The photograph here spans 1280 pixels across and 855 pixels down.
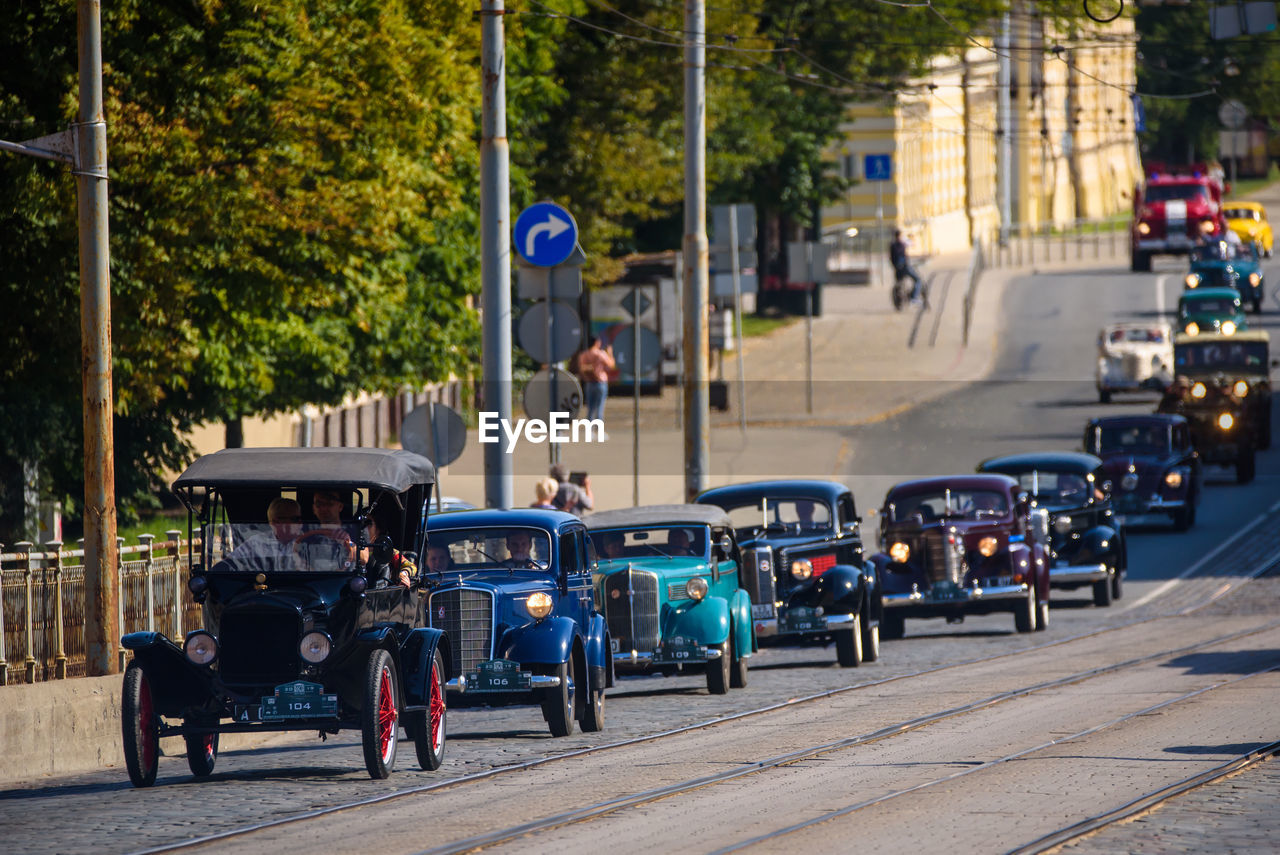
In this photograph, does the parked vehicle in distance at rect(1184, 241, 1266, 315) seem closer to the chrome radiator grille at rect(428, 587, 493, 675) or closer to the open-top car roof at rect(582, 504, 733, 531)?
the open-top car roof at rect(582, 504, 733, 531)

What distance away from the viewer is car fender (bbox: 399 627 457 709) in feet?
44.9

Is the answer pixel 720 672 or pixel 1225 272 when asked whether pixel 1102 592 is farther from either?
pixel 1225 272

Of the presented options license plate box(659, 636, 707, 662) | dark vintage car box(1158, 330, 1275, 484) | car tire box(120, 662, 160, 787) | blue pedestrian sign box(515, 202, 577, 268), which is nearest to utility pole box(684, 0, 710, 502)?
blue pedestrian sign box(515, 202, 577, 268)

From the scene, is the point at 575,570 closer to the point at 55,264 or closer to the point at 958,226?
the point at 55,264

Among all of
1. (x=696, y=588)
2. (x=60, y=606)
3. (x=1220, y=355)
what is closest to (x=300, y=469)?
(x=60, y=606)

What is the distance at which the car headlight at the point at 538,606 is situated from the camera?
613 inches

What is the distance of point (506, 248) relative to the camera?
71.2 feet

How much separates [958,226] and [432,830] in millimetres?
76752

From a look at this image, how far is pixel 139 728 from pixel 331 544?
166 cm

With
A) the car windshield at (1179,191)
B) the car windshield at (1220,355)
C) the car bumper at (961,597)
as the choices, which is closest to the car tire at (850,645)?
the car bumper at (961,597)

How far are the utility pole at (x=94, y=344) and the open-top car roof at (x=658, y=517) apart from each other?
182 inches

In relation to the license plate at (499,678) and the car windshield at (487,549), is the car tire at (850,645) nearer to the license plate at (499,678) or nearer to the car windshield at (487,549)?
the car windshield at (487,549)

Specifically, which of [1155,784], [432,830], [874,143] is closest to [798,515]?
[1155,784]

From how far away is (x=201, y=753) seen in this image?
Answer: 13.9 meters
